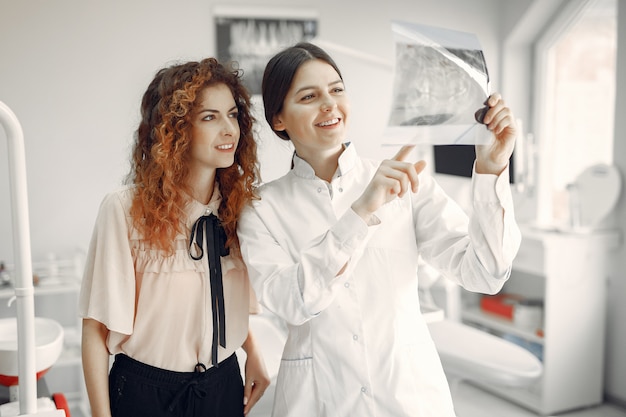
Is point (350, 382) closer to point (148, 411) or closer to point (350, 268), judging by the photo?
point (350, 268)

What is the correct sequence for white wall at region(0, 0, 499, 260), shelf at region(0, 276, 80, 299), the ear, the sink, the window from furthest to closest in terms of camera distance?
the window < white wall at region(0, 0, 499, 260) < shelf at region(0, 276, 80, 299) < the sink < the ear

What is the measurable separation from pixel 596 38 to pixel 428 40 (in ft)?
9.46

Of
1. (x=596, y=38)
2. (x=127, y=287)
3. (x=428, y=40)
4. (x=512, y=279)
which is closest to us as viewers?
(x=428, y=40)

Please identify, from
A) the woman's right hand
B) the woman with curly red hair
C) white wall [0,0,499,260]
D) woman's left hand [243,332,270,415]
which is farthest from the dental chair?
white wall [0,0,499,260]

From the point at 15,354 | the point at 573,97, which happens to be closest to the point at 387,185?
the point at 15,354

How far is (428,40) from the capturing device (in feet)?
3.57

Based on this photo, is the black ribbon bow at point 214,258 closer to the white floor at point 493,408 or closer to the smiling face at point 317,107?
the smiling face at point 317,107

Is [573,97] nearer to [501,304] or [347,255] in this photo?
[501,304]

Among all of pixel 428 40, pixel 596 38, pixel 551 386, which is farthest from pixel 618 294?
pixel 428 40

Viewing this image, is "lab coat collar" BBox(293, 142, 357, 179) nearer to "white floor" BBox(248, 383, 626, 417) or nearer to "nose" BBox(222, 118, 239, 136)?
"nose" BBox(222, 118, 239, 136)

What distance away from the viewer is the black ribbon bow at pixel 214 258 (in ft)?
4.44

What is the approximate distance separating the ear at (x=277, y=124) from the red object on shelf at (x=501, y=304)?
259 centimetres

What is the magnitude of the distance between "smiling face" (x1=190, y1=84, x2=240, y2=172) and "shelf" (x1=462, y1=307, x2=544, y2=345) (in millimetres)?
2519

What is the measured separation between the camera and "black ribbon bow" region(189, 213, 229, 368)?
1.35m
